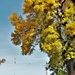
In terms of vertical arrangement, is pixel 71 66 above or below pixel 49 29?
below

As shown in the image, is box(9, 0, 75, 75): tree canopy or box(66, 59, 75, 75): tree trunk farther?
box(66, 59, 75, 75): tree trunk

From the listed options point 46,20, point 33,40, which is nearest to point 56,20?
point 46,20

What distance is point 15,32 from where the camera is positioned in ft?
71.7

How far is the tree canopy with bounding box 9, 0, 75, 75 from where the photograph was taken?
1906 centimetres

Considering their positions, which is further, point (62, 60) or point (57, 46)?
point (62, 60)

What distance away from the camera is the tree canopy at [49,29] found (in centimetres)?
1906

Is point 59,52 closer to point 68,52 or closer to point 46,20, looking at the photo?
point 68,52

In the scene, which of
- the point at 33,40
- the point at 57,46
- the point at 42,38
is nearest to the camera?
the point at 57,46

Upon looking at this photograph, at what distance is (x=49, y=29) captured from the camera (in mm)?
19344

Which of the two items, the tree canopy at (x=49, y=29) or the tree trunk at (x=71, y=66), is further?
the tree trunk at (x=71, y=66)

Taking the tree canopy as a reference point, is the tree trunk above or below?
below

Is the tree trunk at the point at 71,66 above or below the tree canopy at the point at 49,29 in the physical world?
below

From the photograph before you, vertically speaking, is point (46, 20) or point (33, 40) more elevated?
point (46, 20)

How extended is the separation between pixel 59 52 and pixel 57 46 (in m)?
0.79
